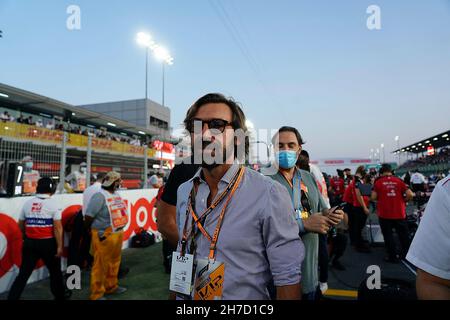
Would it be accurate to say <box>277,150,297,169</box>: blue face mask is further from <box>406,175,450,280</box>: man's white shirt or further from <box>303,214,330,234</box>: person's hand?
<box>406,175,450,280</box>: man's white shirt

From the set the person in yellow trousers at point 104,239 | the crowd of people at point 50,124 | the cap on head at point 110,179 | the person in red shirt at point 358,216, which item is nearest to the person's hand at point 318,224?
the person in yellow trousers at point 104,239

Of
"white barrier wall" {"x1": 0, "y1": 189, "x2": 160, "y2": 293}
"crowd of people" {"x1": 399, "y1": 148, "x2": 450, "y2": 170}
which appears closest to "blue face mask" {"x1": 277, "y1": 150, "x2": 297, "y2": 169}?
"white barrier wall" {"x1": 0, "y1": 189, "x2": 160, "y2": 293}

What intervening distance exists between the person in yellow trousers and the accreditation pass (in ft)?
9.60

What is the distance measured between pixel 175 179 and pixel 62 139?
3.94 meters

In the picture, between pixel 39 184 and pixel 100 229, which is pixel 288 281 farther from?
pixel 39 184

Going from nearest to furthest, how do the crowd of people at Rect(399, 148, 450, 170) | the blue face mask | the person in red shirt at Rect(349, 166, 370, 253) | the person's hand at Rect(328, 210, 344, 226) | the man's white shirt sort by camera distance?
the man's white shirt, the person's hand at Rect(328, 210, 344, 226), the blue face mask, the person in red shirt at Rect(349, 166, 370, 253), the crowd of people at Rect(399, 148, 450, 170)

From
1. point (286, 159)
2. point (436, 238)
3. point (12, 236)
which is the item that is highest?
point (286, 159)

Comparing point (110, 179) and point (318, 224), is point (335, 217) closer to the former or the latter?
point (318, 224)

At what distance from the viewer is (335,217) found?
6.02 feet

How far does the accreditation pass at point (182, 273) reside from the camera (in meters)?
1.32

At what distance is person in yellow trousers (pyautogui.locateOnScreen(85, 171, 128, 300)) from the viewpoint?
375 centimetres

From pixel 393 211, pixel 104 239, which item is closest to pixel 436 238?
pixel 104 239

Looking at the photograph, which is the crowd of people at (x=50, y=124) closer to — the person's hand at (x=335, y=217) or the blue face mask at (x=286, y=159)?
the blue face mask at (x=286, y=159)

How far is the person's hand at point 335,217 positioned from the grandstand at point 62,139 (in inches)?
201
